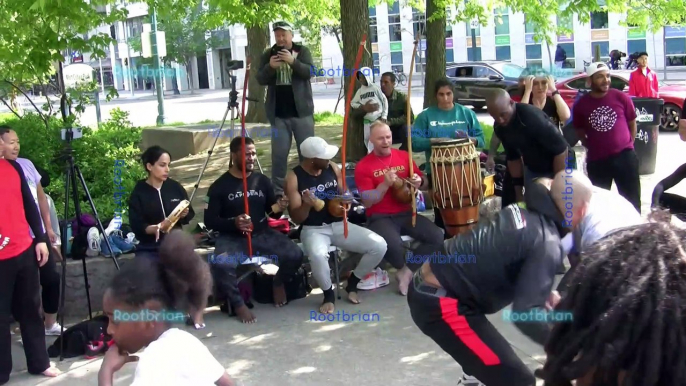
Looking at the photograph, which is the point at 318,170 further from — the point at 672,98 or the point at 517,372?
the point at 672,98

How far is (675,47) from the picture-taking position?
38406 mm

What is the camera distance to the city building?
126 ft

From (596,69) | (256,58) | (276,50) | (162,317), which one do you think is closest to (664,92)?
(256,58)

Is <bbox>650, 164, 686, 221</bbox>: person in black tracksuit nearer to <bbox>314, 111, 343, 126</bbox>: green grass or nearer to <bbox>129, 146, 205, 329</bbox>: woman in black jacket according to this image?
<bbox>129, 146, 205, 329</bbox>: woman in black jacket

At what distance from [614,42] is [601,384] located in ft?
133

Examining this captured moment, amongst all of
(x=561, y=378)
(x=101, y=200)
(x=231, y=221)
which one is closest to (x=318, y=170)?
(x=231, y=221)

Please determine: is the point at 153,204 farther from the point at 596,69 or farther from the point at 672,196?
the point at 672,196

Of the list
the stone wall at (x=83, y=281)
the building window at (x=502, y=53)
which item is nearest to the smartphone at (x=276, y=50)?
the stone wall at (x=83, y=281)

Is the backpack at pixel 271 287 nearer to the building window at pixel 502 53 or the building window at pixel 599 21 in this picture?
the building window at pixel 599 21

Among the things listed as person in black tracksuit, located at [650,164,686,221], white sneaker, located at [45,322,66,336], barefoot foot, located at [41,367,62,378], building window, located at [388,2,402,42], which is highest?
building window, located at [388,2,402,42]

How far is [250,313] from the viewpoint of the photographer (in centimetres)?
648

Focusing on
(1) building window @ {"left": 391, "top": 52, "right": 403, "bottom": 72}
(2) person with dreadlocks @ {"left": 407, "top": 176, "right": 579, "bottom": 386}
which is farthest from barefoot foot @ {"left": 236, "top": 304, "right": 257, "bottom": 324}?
(1) building window @ {"left": 391, "top": 52, "right": 403, "bottom": 72}

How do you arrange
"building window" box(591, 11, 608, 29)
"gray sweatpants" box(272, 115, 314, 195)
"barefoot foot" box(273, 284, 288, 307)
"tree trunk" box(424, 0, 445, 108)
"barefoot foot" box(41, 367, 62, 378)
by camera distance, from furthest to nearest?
1. "building window" box(591, 11, 608, 29)
2. "tree trunk" box(424, 0, 445, 108)
3. "gray sweatpants" box(272, 115, 314, 195)
4. "barefoot foot" box(273, 284, 288, 307)
5. "barefoot foot" box(41, 367, 62, 378)

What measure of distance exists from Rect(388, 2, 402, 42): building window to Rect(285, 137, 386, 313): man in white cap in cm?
3610
